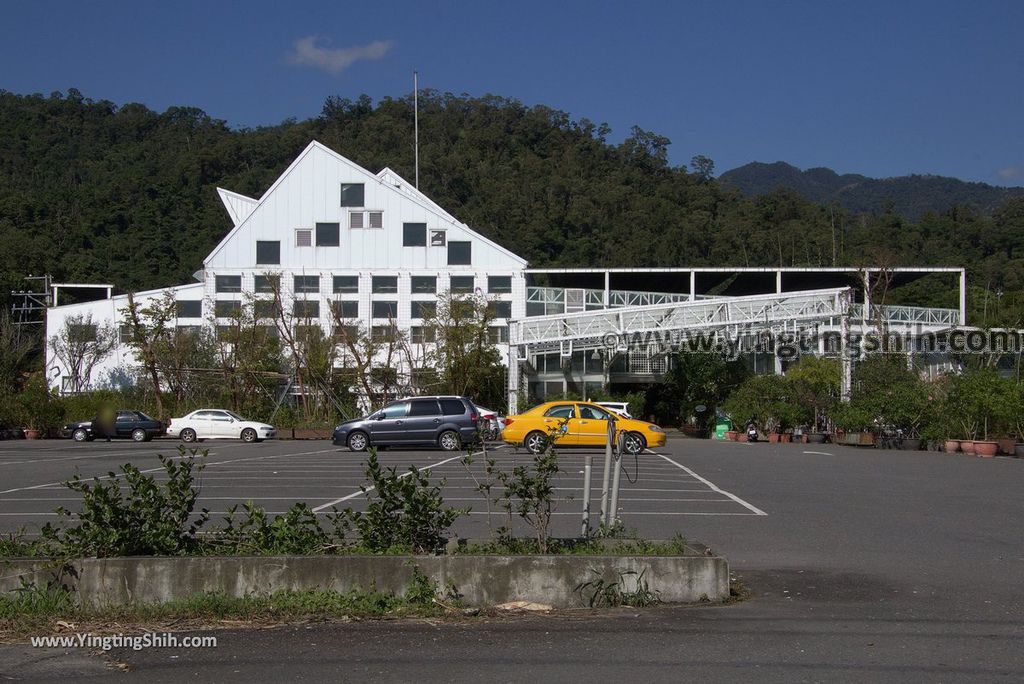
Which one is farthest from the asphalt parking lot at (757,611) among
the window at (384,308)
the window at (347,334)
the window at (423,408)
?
the window at (384,308)

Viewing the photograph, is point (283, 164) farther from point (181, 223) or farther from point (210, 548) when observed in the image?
point (210, 548)

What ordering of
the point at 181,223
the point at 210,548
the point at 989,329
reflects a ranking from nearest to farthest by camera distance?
the point at 210,548 < the point at 989,329 < the point at 181,223

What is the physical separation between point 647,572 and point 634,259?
7878cm

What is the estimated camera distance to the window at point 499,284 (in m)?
59.4

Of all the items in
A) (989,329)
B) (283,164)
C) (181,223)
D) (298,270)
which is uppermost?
(283,164)

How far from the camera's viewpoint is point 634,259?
285 feet

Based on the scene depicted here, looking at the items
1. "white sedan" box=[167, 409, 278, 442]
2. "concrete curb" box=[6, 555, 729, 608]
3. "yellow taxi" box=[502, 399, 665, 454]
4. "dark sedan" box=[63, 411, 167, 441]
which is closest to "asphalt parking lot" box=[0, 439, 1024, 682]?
"concrete curb" box=[6, 555, 729, 608]

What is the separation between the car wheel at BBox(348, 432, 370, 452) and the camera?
3087 centimetres

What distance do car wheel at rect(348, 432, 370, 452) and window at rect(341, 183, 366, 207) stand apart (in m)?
29.9

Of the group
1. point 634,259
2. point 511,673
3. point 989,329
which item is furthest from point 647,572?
point 634,259

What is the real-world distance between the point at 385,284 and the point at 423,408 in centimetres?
2930

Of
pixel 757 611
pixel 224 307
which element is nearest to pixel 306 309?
pixel 224 307

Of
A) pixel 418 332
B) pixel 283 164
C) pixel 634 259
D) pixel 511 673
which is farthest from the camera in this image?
pixel 283 164

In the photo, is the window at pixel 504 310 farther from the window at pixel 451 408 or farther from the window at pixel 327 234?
the window at pixel 451 408
